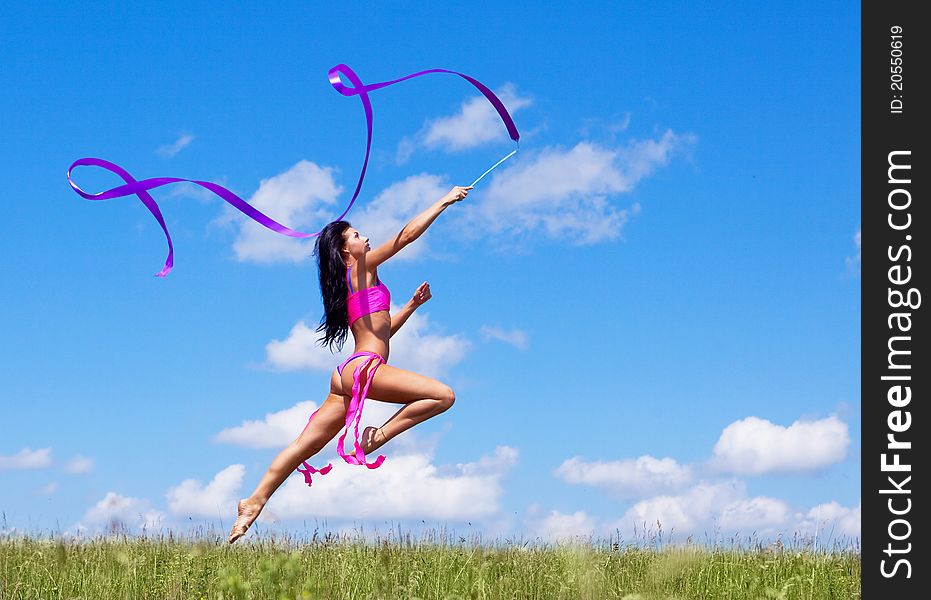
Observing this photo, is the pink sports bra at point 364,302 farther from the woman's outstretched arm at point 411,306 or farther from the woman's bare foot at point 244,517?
the woman's bare foot at point 244,517

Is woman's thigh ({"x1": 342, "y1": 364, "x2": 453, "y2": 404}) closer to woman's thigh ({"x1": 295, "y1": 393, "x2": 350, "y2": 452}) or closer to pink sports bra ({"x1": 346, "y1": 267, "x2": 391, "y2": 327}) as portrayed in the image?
woman's thigh ({"x1": 295, "y1": 393, "x2": 350, "y2": 452})

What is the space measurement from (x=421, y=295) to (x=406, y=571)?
8.58 feet

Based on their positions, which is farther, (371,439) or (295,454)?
(295,454)

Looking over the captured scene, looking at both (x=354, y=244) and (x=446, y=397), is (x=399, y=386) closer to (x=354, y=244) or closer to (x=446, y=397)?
(x=446, y=397)

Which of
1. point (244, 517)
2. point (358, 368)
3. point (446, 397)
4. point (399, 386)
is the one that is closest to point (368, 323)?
point (358, 368)

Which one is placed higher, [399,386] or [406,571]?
[399,386]

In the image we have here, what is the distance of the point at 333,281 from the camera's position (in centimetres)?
896

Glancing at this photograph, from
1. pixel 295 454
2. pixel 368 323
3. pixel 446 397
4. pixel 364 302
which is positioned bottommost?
pixel 295 454

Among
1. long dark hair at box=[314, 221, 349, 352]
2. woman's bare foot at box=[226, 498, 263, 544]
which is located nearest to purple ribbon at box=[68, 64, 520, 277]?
long dark hair at box=[314, 221, 349, 352]

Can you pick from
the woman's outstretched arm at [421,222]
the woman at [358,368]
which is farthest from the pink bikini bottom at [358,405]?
the woman's outstretched arm at [421,222]

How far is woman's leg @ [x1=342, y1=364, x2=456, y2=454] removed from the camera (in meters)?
8.55

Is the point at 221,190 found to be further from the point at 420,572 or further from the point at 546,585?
the point at 546,585

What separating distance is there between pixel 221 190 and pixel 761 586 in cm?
600

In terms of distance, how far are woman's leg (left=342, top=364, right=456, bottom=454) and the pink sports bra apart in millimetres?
511
